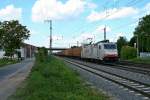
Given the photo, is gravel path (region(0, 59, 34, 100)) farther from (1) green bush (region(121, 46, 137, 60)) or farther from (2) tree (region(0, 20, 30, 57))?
(2) tree (region(0, 20, 30, 57))

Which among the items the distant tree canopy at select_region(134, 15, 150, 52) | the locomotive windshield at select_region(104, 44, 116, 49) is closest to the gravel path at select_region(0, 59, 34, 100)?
the locomotive windshield at select_region(104, 44, 116, 49)

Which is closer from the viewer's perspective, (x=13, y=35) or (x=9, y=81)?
(x=9, y=81)

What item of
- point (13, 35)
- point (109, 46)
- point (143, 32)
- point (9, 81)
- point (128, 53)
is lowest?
point (9, 81)

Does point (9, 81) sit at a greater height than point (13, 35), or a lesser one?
lesser

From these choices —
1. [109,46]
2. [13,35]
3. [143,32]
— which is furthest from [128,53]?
[143,32]

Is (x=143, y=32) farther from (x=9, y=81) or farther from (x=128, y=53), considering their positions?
(x=9, y=81)

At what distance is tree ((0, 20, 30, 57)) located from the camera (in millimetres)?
102812

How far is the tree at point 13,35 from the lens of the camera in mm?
102812

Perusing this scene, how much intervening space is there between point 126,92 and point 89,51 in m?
47.1

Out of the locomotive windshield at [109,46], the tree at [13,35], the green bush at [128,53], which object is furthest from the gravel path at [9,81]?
the tree at [13,35]

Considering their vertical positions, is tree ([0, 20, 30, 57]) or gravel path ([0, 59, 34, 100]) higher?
tree ([0, 20, 30, 57])

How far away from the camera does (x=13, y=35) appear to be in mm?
104188

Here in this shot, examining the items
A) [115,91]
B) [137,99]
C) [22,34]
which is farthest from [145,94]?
[22,34]

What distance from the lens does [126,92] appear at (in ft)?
65.2
